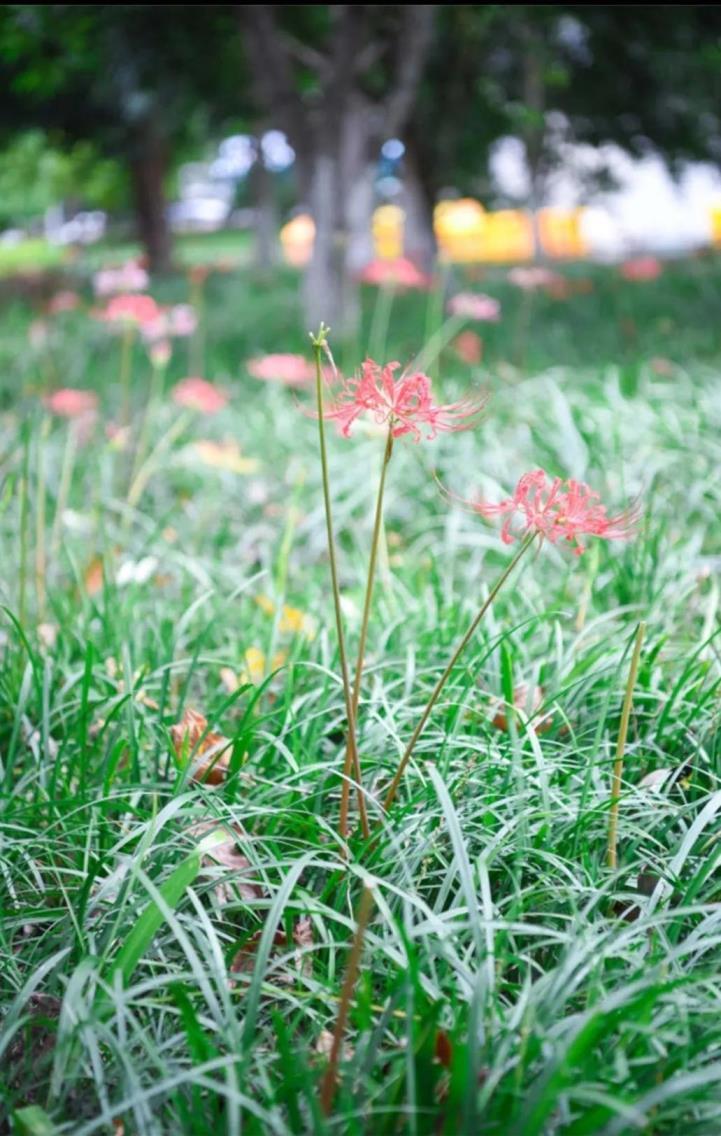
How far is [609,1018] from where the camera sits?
3.57 ft

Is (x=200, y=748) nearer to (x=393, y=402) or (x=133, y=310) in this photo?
(x=393, y=402)

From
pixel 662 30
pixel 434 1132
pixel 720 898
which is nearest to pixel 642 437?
pixel 720 898

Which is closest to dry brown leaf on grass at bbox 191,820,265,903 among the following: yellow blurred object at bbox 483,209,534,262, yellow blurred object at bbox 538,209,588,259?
yellow blurred object at bbox 538,209,588,259

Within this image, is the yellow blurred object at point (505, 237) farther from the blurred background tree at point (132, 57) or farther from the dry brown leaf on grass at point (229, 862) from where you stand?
the dry brown leaf on grass at point (229, 862)

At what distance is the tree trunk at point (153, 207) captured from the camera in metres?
16.5

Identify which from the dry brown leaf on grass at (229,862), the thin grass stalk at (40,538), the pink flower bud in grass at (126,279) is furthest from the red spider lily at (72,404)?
the dry brown leaf on grass at (229,862)

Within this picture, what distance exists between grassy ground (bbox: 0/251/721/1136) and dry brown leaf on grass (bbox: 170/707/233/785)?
36 mm

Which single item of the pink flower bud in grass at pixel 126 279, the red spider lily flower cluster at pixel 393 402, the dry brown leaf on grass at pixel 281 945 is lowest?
the dry brown leaf on grass at pixel 281 945

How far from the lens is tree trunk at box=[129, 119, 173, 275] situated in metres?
16.5

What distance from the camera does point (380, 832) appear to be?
1.36 m

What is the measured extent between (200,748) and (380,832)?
0.57 meters

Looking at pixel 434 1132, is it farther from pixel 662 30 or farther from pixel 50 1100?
pixel 662 30

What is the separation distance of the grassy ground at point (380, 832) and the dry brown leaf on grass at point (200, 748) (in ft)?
0.12

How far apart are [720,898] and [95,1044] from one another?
87 cm
